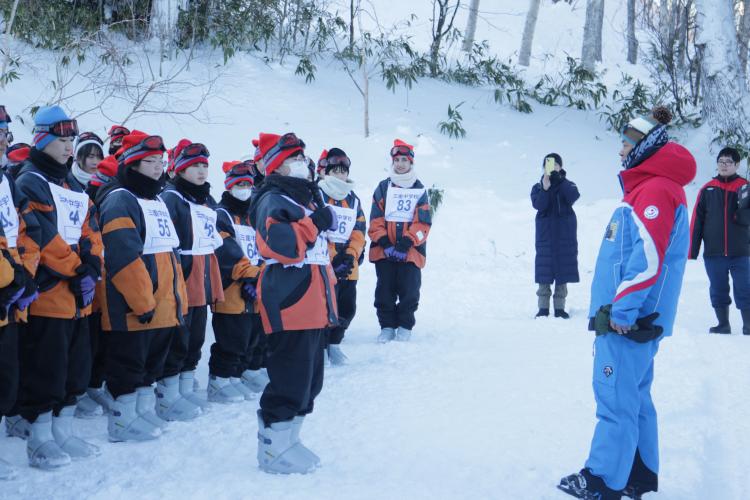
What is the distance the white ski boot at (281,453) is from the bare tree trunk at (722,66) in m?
12.9

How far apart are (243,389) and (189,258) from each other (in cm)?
119

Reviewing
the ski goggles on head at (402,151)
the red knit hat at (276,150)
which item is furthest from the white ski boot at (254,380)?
the ski goggles on head at (402,151)

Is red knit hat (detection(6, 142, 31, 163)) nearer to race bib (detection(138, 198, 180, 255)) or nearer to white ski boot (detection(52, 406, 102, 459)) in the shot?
race bib (detection(138, 198, 180, 255))

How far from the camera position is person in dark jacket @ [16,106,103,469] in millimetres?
4262

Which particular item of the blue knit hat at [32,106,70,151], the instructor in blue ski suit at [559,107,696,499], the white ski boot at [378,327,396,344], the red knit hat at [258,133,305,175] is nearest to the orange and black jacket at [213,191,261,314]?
the red knit hat at [258,133,305,175]

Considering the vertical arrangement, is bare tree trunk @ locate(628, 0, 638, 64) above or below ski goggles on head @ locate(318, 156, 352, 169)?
above

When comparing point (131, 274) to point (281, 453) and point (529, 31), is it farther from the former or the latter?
point (529, 31)

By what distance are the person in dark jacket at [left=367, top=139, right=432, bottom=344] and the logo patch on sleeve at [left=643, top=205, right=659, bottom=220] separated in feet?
13.1

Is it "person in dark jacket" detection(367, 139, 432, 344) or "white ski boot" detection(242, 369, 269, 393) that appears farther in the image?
"person in dark jacket" detection(367, 139, 432, 344)

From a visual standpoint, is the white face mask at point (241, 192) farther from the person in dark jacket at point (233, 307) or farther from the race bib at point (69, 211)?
the race bib at point (69, 211)

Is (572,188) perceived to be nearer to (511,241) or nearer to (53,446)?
(511,241)

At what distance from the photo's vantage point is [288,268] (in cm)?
424

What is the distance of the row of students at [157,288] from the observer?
13.7 ft

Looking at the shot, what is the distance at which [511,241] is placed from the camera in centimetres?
1216
